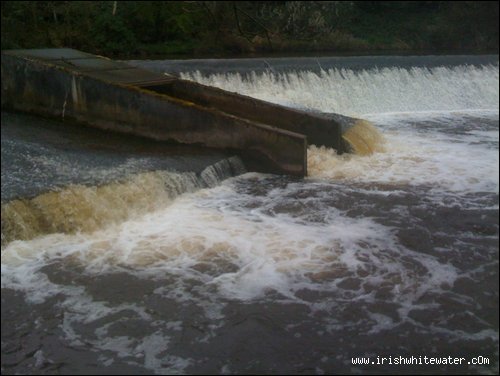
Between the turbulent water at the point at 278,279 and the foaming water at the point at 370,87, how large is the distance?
4291 mm

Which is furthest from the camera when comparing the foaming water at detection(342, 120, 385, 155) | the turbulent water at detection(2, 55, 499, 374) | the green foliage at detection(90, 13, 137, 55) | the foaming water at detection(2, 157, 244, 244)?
the green foliage at detection(90, 13, 137, 55)

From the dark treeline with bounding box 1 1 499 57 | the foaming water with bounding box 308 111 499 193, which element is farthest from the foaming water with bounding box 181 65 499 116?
the dark treeline with bounding box 1 1 499 57

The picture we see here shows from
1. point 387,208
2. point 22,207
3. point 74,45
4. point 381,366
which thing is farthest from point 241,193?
point 74,45

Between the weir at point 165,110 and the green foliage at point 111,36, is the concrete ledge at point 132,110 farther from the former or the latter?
the green foliage at point 111,36

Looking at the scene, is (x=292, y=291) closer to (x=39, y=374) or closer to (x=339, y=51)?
(x=39, y=374)

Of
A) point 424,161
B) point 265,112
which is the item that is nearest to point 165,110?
point 265,112

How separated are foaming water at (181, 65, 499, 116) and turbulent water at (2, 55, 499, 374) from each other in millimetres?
4291

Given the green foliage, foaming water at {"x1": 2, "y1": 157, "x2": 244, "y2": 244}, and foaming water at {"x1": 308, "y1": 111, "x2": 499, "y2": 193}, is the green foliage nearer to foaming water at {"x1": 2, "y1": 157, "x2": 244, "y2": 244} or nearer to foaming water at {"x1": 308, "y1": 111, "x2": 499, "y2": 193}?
foaming water at {"x1": 308, "y1": 111, "x2": 499, "y2": 193}

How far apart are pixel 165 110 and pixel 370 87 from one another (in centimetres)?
604

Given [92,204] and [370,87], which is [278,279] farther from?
[370,87]

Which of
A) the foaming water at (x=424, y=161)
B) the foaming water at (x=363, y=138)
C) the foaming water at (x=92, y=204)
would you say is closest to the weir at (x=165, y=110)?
the foaming water at (x=363, y=138)

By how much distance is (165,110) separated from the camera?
8.50 m

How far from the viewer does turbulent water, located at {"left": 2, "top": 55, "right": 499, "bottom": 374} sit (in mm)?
4074

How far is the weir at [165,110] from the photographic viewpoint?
26.7ft
